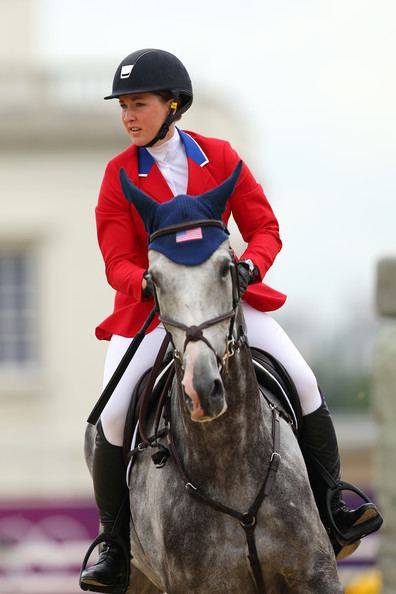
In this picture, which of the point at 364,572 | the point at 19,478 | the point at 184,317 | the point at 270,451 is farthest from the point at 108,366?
the point at 19,478

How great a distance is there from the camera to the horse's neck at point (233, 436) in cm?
640

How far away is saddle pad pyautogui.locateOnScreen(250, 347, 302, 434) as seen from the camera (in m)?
7.00

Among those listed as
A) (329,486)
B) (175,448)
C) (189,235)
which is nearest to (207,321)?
(189,235)

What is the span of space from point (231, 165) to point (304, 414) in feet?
4.00

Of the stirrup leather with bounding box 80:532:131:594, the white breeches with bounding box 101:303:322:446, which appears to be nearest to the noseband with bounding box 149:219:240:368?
the white breeches with bounding box 101:303:322:446

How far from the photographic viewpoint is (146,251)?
6957mm

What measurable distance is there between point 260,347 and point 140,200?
120 centimetres

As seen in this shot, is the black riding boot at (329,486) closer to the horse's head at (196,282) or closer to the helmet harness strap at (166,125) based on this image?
the horse's head at (196,282)

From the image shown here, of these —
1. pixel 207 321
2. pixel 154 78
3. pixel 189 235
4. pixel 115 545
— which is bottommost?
pixel 115 545

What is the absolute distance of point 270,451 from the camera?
6625 millimetres

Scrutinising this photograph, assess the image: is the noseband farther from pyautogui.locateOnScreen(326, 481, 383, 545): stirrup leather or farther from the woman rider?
pyautogui.locateOnScreen(326, 481, 383, 545): stirrup leather

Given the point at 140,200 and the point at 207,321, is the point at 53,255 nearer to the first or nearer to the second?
the point at 140,200

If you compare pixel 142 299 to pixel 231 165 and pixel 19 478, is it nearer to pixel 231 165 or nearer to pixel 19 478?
pixel 231 165

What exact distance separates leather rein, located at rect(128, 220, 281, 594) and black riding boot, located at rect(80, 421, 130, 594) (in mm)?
246
